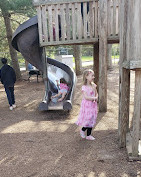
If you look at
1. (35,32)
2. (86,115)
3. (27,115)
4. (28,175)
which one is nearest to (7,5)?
(35,32)

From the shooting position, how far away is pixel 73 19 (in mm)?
5660

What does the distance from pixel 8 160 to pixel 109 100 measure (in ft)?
14.7

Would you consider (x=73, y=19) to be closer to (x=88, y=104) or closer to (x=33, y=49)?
(x=33, y=49)

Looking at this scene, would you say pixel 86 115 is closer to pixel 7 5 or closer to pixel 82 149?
pixel 82 149

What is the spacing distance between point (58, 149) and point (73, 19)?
3.68m

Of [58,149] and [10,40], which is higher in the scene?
[10,40]

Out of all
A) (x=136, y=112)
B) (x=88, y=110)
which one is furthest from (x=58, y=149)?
(x=136, y=112)

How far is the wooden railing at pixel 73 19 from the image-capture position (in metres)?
5.50

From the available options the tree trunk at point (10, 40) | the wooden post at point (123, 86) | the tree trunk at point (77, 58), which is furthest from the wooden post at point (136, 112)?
the tree trunk at point (77, 58)

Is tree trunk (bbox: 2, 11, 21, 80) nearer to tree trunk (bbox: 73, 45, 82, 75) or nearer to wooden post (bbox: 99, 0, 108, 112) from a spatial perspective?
tree trunk (bbox: 73, 45, 82, 75)

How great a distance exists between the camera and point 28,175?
3.01 meters

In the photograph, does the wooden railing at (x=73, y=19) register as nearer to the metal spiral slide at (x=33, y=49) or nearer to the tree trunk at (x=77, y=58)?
the metal spiral slide at (x=33, y=49)

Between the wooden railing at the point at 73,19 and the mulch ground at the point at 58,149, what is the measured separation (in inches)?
88.0

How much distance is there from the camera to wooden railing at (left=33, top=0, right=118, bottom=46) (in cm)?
550
